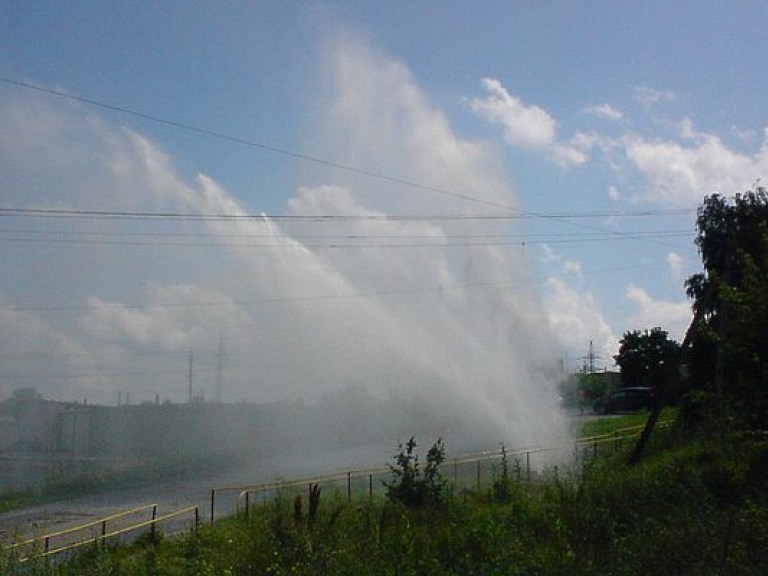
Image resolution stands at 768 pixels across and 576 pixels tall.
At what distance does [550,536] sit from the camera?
52.6ft

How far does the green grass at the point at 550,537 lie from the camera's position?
12367mm

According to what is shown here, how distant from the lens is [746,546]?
13.0 meters

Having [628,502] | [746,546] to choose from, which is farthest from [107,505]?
[746,546]

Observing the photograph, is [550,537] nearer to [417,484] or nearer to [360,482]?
[417,484]

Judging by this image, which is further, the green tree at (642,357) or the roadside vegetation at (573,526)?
the green tree at (642,357)

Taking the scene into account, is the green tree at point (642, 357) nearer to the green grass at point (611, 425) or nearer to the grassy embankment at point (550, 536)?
the green grass at point (611, 425)

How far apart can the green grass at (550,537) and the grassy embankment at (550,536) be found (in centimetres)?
3

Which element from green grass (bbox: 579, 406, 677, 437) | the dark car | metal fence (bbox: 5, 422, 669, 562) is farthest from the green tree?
metal fence (bbox: 5, 422, 669, 562)

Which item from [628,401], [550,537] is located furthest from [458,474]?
[628,401]

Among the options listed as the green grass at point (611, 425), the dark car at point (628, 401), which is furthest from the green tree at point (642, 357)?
the green grass at point (611, 425)

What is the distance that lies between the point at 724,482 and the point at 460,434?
114 ft

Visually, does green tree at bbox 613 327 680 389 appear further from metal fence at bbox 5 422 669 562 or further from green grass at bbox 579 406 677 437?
metal fence at bbox 5 422 669 562

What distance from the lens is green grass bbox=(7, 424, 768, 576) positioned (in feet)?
40.6

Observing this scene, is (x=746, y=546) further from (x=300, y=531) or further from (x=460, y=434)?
(x=460, y=434)
